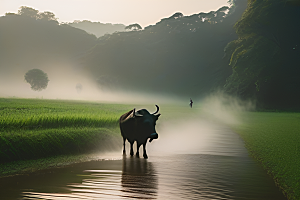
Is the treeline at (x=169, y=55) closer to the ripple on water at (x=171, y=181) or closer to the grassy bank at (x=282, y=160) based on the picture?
the grassy bank at (x=282, y=160)

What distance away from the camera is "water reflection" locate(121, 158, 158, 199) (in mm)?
6301

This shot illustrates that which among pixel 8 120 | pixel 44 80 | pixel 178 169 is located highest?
pixel 44 80

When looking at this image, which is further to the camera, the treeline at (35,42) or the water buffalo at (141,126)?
the treeline at (35,42)

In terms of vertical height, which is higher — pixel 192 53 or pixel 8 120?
pixel 192 53

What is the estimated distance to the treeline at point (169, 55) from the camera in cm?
12069

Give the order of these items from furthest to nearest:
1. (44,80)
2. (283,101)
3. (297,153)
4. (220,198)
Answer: (44,80) < (283,101) < (297,153) < (220,198)

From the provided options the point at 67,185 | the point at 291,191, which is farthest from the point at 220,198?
the point at 67,185

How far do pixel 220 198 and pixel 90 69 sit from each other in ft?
437

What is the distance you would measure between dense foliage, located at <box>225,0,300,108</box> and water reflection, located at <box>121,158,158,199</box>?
114 ft

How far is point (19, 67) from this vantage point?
14938cm

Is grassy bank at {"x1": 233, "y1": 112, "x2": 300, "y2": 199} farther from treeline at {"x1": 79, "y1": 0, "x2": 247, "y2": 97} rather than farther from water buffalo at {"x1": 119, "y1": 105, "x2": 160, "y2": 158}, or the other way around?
treeline at {"x1": 79, "y1": 0, "x2": 247, "y2": 97}

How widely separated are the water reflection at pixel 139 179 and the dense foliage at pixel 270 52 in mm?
34652

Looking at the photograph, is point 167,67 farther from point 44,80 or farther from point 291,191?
point 291,191

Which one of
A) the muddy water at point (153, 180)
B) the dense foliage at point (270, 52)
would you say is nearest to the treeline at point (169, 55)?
the dense foliage at point (270, 52)
